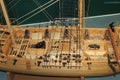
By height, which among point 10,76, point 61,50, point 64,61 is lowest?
point 10,76

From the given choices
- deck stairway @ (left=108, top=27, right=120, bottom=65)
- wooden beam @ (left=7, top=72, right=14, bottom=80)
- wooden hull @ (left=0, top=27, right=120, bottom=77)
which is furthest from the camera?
wooden beam @ (left=7, top=72, right=14, bottom=80)

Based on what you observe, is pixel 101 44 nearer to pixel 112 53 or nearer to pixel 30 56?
pixel 112 53

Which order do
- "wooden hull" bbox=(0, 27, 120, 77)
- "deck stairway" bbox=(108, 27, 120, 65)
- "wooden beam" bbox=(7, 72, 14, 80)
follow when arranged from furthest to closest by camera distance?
"wooden beam" bbox=(7, 72, 14, 80), "wooden hull" bbox=(0, 27, 120, 77), "deck stairway" bbox=(108, 27, 120, 65)

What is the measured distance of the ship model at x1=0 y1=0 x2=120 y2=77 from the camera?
17.5 ft

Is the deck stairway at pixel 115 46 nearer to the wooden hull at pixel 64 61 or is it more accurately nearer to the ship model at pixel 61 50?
the ship model at pixel 61 50

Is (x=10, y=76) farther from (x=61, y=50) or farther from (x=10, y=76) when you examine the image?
(x=61, y=50)

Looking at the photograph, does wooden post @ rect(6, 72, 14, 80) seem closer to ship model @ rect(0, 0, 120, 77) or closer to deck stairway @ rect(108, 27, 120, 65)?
ship model @ rect(0, 0, 120, 77)

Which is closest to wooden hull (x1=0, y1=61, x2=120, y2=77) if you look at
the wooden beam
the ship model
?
the ship model

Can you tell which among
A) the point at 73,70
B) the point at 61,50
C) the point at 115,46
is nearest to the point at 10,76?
the point at 61,50

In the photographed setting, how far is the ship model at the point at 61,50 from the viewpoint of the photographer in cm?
534

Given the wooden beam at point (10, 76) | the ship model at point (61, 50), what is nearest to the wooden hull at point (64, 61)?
the ship model at point (61, 50)

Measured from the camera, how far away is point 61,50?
567cm

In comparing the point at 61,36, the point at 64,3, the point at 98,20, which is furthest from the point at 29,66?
the point at 98,20

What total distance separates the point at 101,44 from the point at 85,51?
49 cm
